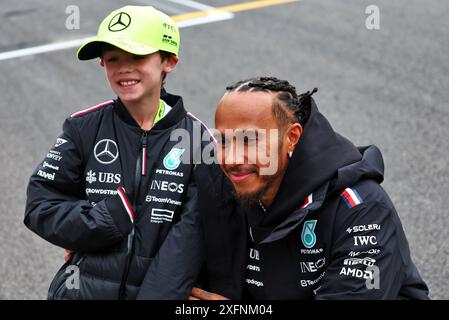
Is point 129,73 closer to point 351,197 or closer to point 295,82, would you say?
point 351,197

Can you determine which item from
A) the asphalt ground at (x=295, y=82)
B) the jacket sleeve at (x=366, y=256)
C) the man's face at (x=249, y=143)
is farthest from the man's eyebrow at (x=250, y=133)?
the asphalt ground at (x=295, y=82)

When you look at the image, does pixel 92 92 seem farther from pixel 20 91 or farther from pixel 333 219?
pixel 333 219

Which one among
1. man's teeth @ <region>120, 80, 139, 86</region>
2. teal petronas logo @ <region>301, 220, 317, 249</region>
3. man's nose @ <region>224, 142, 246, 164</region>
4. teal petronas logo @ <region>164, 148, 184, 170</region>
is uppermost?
Result: man's teeth @ <region>120, 80, 139, 86</region>

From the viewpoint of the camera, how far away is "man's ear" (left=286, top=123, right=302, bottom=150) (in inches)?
113

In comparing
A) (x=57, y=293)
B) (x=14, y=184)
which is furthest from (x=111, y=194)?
(x=14, y=184)

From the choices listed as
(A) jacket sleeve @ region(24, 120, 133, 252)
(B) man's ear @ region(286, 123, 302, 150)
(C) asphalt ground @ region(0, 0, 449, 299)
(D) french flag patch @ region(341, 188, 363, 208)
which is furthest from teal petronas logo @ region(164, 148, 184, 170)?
(C) asphalt ground @ region(0, 0, 449, 299)

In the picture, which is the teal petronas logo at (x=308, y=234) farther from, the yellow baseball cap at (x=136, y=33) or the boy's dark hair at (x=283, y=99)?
the yellow baseball cap at (x=136, y=33)

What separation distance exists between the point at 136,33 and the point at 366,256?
1342mm

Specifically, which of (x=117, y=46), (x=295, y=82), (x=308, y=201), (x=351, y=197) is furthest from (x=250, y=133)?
(x=295, y=82)

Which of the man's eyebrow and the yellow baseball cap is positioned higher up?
the yellow baseball cap

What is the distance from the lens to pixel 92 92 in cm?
859

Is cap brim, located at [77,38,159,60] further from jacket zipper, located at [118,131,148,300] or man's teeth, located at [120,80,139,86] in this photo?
jacket zipper, located at [118,131,148,300]
